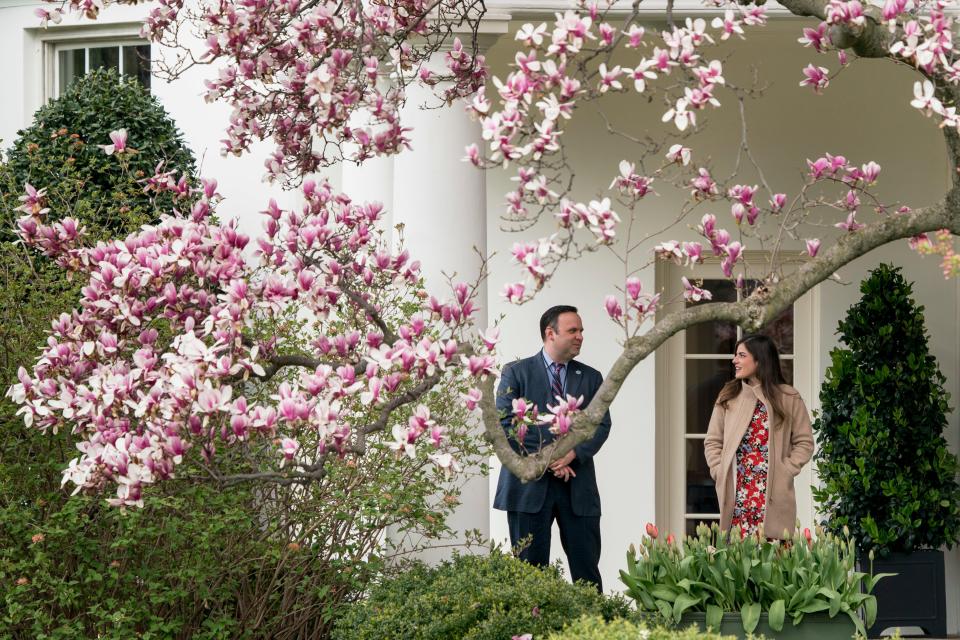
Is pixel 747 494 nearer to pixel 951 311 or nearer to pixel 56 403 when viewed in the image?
Result: pixel 951 311

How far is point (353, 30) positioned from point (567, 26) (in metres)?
1.45

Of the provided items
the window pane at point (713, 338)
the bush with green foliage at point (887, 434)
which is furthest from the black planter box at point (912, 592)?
the window pane at point (713, 338)

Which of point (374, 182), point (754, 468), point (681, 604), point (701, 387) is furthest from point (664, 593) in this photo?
point (701, 387)

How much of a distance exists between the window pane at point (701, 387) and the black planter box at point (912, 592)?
1669mm

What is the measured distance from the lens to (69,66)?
387 inches

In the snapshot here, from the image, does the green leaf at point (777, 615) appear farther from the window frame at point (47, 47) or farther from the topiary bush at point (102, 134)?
the window frame at point (47, 47)

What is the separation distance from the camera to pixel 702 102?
363cm

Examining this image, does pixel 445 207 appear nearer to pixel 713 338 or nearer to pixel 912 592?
pixel 713 338

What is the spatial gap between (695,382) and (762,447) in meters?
2.35

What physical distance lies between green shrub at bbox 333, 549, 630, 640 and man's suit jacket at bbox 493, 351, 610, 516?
1012mm

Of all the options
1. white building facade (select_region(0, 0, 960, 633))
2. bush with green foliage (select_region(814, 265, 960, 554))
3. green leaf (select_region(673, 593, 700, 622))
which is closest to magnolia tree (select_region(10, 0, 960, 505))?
green leaf (select_region(673, 593, 700, 622))

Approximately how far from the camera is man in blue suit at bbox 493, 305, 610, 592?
21.9 feet

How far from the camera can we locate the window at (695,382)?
9336mm

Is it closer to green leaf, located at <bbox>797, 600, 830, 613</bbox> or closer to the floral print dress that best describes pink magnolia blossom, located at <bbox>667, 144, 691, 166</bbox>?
green leaf, located at <bbox>797, 600, 830, 613</bbox>
